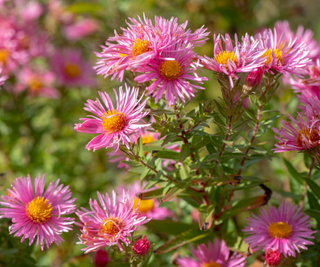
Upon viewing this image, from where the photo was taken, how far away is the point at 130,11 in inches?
77.3

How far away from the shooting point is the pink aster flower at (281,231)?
2.57 feet

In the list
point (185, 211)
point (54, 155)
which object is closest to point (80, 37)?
point (54, 155)

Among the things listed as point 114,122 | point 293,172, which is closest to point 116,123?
point 114,122

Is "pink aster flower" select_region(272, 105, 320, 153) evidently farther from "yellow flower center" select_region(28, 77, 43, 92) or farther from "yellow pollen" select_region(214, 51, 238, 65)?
"yellow flower center" select_region(28, 77, 43, 92)

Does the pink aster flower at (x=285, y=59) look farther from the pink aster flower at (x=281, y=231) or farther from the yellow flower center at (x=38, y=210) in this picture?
the yellow flower center at (x=38, y=210)

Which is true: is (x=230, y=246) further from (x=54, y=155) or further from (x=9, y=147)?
(x=9, y=147)

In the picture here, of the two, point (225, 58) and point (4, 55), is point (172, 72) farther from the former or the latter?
point (4, 55)

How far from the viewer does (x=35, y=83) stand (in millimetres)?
1903

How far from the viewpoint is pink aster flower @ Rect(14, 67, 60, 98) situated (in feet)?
6.10

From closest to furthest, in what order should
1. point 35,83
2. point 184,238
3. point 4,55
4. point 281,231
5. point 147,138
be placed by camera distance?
point 281,231 < point 184,238 < point 147,138 < point 4,55 < point 35,83

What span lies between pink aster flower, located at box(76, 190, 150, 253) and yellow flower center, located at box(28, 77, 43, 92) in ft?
4.12

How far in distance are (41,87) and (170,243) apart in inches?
53.2

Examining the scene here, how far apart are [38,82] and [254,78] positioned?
59.7 inches

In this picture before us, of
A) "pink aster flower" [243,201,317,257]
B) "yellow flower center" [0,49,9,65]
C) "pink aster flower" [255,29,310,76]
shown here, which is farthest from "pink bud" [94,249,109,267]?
"yellow flower center" [0,49,9,65]
